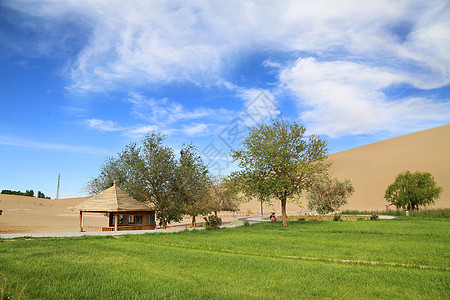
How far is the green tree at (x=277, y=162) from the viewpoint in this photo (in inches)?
1225

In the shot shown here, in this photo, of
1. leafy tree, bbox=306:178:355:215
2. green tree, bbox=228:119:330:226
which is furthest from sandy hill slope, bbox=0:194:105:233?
leafy tree, bbox=306:178:355:215

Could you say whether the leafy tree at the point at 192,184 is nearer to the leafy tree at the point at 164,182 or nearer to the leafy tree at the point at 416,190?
the leafy tree at the point at 164,182

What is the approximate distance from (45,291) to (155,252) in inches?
254

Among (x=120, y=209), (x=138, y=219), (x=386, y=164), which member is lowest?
(x=138, y=219)

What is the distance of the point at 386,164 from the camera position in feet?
332

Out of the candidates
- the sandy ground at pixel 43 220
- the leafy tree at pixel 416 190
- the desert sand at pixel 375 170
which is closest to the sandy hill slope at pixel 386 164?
the desert sand at pixel 375 170

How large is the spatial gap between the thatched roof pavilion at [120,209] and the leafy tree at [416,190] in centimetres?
3834

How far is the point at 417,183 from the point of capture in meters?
47.7

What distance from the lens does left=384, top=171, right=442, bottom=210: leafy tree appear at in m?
46.4

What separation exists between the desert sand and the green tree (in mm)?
35774

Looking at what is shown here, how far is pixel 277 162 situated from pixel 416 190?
28.5 m

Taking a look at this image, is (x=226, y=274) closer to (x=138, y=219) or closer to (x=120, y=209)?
(x=120, y=209)

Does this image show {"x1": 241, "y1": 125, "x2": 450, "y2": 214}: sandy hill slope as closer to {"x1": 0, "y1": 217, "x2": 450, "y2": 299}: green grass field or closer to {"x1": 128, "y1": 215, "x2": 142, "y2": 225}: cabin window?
{"x1": 128, "y1": 215, "x2": 142, "y2": 225}: cabin window

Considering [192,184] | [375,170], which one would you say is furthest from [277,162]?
[375,170]
